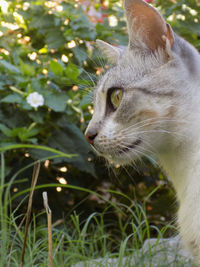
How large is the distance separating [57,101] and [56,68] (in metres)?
0.22

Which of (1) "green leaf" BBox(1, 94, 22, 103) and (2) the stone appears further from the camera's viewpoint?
(1) "green leaf" BBox(1, 94, 22, 103)

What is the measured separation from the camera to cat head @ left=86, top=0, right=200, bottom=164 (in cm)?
170

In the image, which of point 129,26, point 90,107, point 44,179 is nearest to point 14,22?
point 90,107

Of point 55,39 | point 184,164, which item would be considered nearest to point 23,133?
point 55,39

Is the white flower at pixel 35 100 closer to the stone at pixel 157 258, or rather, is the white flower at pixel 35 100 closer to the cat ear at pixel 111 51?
the cat ear at pixel 111 51

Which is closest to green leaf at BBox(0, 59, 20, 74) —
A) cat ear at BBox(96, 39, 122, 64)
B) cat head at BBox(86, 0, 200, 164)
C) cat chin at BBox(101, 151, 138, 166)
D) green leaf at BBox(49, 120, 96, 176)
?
green leaf at BBox(49, 120, 96, 176)

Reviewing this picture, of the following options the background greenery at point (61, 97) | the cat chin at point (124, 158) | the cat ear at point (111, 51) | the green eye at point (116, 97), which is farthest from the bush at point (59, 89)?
the cat chin at point (124, 158)

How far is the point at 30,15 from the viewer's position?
2895mm

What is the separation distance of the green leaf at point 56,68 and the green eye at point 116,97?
0.81 metres

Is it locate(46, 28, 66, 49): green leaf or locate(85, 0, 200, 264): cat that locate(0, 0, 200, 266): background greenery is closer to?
locate(46, 28, 66, 49): green leaf

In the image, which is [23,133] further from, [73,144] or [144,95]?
[144,95]

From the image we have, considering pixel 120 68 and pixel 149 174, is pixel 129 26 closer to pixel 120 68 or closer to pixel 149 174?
pixel 120 68

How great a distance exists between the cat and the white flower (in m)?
0.77

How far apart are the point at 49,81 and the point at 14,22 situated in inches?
22.1
